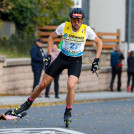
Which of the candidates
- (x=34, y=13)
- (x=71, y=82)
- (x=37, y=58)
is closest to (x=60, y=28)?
(x=71, y=82)

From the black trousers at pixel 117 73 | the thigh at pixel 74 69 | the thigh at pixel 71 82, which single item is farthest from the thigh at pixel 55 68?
the black trousers at pixel 117 73

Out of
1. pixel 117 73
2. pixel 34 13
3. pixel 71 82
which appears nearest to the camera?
pixel 71 82

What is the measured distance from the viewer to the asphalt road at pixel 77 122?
29.4 ft

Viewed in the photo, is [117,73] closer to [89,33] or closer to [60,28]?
[89,33]

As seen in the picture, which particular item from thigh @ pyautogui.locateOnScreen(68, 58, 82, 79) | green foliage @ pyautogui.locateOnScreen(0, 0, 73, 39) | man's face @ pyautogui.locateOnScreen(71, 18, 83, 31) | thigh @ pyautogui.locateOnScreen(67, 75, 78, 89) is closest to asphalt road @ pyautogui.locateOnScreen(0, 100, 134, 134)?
thigh @ pyautogui.locateOnScreen(67, 75, 78, 89)

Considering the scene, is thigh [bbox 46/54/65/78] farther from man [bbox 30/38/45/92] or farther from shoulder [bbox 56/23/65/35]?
man [bbox 30/38/45/92]

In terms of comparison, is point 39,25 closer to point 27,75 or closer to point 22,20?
point 22,20

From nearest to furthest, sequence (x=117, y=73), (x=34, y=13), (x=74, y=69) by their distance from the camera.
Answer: (x=74, y=69)
(x=117, y=73)
(x=34, y=13)

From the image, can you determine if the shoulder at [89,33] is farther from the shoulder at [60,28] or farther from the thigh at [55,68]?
the thigh at [55,68]

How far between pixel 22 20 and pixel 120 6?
311 inches

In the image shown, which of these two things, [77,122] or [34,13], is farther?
[34,13]

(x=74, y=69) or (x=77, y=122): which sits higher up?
(x=74, y=69)

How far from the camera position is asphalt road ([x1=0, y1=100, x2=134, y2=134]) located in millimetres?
8962

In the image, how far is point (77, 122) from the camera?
10391 mm
